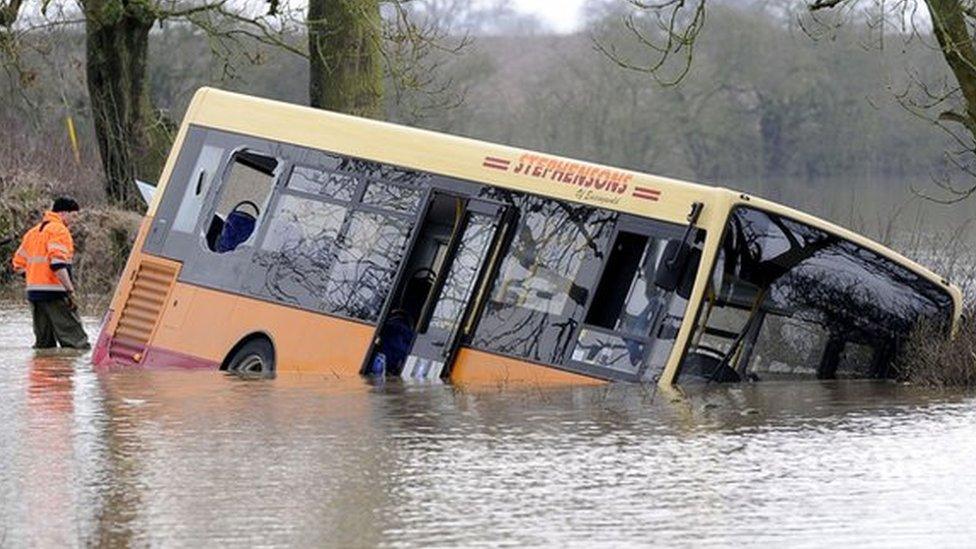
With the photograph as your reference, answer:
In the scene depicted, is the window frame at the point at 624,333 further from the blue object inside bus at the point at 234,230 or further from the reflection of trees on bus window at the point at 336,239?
the blue object inside bus at the point at 234,230

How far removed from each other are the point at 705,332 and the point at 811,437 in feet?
10.2

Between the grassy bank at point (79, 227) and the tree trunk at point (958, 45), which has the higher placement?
the tree trunk at point (958, 45)

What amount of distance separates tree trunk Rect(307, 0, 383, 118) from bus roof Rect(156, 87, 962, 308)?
9.90 meters

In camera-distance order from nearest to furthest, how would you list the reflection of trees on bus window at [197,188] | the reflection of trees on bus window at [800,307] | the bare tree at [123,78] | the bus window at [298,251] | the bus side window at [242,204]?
the reflection of trees on bus window at [800,307] < the bus window at [298,251] < the bus side window at [242,204] < the reflection of trees on bus window at [197,188] < the bare tree at [123,78]

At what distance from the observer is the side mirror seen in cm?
1600

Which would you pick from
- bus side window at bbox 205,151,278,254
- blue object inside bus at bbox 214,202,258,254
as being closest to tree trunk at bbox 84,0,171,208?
bus side window at bbox 205,151,278,254

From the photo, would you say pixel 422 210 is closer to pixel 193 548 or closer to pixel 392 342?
pixel 392 342

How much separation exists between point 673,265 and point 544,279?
111 centimetres

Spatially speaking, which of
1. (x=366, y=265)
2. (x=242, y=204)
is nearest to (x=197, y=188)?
(x=242, y=204)

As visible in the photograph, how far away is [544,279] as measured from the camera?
16.6 metres

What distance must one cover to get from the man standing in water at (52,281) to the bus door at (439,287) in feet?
14.4

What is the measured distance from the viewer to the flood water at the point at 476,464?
31.6 ft

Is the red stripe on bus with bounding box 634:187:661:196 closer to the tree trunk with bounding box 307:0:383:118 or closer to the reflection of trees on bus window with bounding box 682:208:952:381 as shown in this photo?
the reflection of trees on bus window with bounding box 682:208:952:381

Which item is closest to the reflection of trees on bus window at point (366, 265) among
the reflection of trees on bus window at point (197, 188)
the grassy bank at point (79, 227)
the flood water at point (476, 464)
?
the flood water at point (476, 464)
